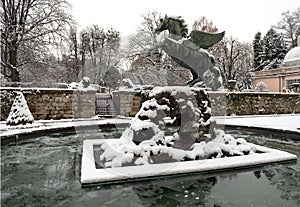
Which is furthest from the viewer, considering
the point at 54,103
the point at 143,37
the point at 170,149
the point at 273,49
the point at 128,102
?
the point at 273,49

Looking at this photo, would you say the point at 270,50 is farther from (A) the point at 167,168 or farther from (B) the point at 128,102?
(A) the point at 167,168

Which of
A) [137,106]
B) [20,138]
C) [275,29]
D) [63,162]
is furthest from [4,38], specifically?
[275,29]

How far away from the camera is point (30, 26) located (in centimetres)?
1536

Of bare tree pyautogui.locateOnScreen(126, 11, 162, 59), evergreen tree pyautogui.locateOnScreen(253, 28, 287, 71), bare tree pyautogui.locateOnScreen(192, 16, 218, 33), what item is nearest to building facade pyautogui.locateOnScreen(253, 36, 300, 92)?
evergreen tree pyautogui.locateOnScreen(253, 28, 287, 71)

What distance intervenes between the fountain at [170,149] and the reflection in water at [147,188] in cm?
18

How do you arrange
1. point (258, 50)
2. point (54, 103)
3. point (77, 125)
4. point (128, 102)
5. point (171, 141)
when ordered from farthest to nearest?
point (258, 50), point (128, 102), point (54, 103), point (77, 125), point (171, 141)

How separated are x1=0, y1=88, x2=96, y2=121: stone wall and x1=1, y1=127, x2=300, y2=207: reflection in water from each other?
741 cm

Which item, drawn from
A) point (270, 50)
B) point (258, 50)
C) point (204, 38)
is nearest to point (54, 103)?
point (204, 38)

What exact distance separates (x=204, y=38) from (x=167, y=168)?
433 centimetres

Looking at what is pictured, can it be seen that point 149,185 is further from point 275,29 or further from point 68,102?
point 275,29

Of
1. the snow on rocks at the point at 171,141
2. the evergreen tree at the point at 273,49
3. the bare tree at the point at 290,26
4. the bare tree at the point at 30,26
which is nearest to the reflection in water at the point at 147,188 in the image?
the snow on rocks at the point at 171,141

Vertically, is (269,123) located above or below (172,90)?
below

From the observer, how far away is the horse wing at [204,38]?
22.4ft

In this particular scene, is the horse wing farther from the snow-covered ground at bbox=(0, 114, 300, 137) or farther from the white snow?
the snow-covered ground at bbox=(0, 114, 300, 137)
